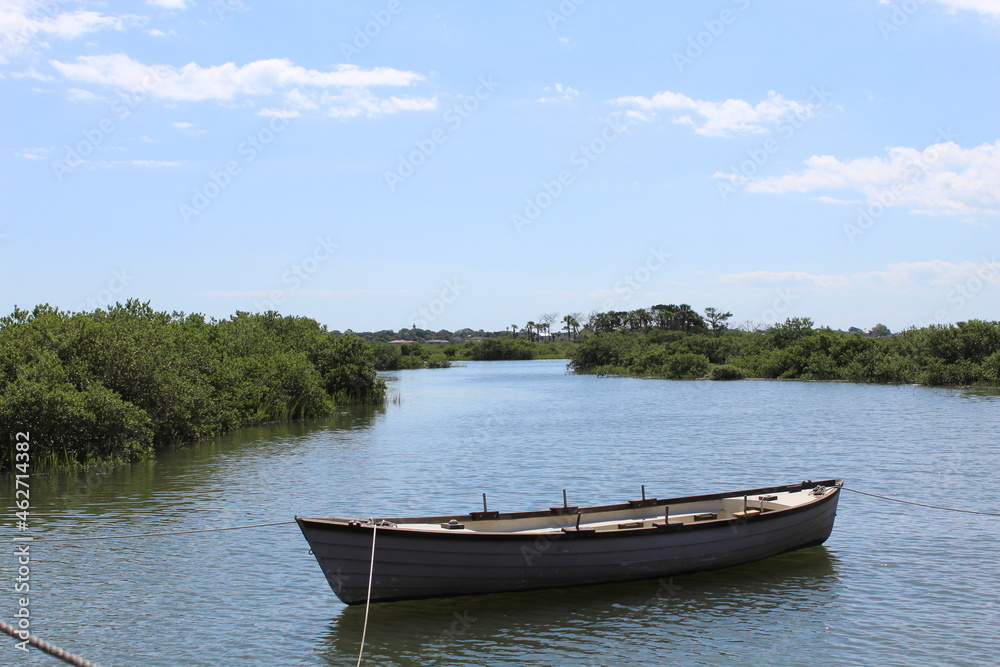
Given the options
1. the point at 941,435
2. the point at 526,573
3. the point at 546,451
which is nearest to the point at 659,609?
the point at 526,573

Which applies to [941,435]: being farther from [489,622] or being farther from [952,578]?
[489,622]

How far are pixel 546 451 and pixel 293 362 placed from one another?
57.2 ft

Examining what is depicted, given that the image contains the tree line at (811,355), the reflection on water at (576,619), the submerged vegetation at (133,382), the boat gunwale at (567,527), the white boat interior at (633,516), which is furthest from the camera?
the tree line at (811,355)

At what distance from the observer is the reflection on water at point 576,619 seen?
1174cm

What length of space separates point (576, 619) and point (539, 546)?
1263 mm

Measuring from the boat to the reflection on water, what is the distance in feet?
0.87

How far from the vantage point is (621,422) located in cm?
4222

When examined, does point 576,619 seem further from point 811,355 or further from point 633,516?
point 811,355

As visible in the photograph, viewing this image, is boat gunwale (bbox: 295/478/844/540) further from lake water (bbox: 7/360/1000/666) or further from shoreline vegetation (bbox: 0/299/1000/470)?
shoreline vegetation (bbox: 0/299/1000/470)

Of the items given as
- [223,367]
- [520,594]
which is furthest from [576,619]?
[223,367]

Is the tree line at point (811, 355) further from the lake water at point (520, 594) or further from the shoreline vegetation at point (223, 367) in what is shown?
the lake water at point (520, 594)

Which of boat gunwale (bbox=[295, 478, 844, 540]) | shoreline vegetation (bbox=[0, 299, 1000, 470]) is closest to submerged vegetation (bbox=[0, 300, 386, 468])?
shoreline vegetation (bbox=[0, 299, 1000, 470])

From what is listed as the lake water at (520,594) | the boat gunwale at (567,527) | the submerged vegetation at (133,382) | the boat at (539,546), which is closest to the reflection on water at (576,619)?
the lake water at (520,594)

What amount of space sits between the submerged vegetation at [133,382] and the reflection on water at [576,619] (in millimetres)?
16743
